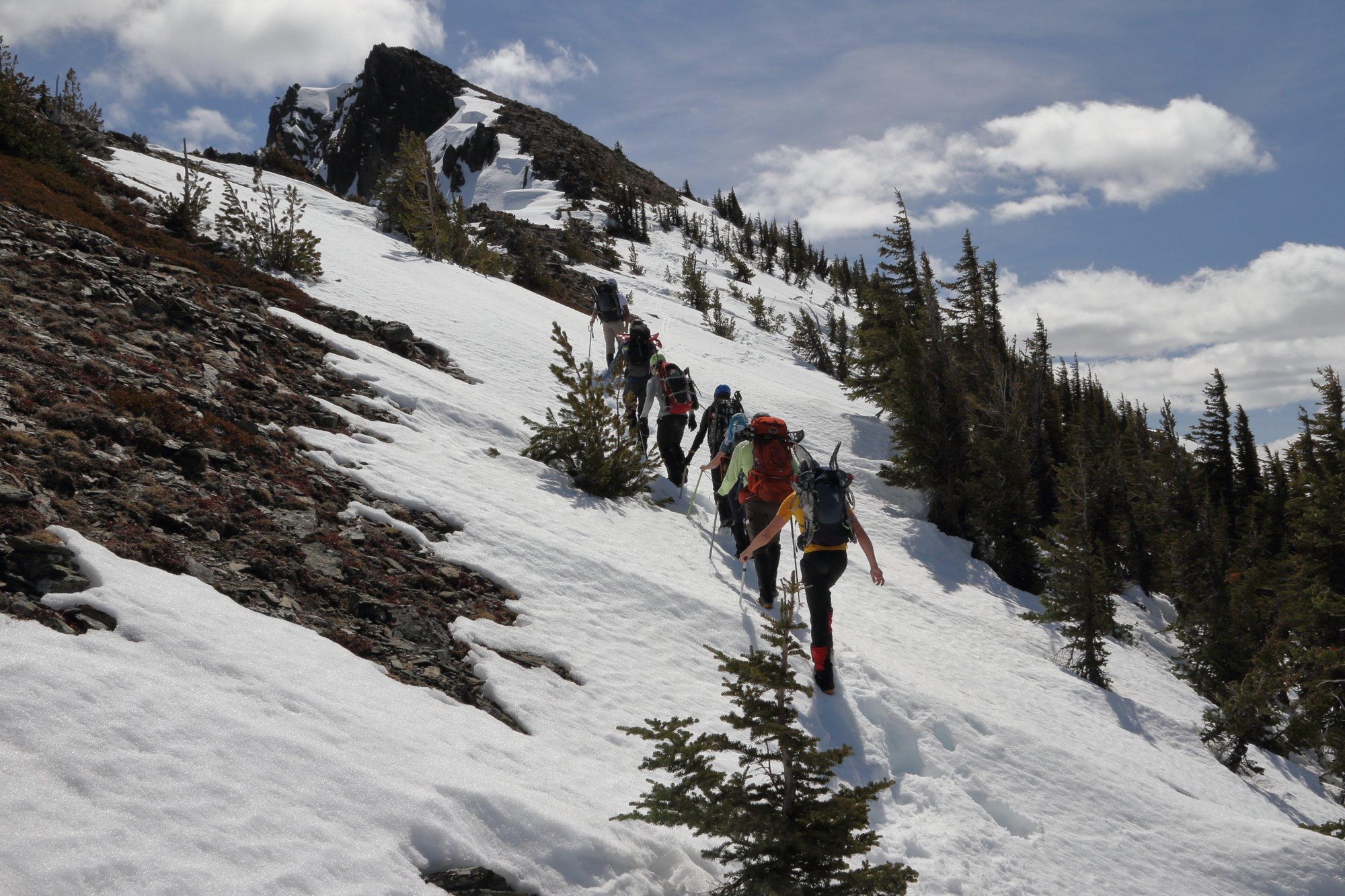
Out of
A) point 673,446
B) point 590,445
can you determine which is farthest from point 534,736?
point 673,446

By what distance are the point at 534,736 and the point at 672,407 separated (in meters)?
7.03

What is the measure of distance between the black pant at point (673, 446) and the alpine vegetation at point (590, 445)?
Answer: 2.96 feet

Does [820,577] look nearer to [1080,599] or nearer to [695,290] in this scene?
[1080,599]

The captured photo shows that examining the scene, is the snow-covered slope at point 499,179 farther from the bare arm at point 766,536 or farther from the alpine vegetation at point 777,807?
the alpine vegetation at point 777,807

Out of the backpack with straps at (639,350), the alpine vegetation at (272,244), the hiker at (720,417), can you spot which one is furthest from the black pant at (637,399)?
the alpine vegetation at (272,244)

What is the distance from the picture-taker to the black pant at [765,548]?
286 inches

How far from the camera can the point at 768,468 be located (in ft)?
23.5

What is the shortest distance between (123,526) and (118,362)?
3.05m

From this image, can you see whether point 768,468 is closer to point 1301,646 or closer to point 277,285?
point 277,285

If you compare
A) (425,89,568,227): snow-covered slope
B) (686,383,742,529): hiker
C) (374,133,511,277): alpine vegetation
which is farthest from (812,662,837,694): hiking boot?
(425,89,568,227): snow-covered slope

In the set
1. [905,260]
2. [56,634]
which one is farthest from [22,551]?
[905,260]

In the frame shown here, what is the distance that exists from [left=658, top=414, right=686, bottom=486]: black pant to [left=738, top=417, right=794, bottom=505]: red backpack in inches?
167

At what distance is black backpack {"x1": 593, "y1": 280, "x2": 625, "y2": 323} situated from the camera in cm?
1498

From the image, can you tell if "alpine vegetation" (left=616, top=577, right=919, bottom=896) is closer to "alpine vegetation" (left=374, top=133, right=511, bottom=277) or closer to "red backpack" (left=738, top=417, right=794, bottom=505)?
"red backpack" (left=738, top=417, right=794, bottom=505)
